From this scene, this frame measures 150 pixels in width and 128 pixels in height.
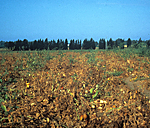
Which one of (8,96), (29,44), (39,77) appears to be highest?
(29,44)

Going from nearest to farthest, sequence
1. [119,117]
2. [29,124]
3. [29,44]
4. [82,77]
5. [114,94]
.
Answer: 1. [29,124]
2. [119,117]
3. [114,94]
4. [82,77]
5. [29,44]

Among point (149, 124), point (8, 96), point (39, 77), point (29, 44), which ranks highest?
point (29, 44)

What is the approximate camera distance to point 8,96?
422 centimetres

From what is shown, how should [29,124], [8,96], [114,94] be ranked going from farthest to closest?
[114,94]
[8,96]
[29,124]

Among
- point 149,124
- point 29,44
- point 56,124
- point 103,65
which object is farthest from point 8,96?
point 29,44

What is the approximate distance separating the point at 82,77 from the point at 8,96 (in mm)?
2491

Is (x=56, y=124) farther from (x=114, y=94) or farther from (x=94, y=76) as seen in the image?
(x=94, y=76)

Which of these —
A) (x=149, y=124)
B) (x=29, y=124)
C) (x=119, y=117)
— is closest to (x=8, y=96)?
(x=29, y=124)

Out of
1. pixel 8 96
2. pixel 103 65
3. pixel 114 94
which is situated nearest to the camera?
pixel 8 96

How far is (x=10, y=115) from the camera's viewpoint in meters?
3.37

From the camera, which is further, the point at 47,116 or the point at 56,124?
the point at 47,116

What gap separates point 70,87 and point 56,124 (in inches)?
58.4

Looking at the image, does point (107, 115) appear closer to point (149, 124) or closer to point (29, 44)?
point (149, 124)

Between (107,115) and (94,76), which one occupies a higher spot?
(94,76)
